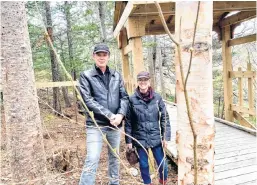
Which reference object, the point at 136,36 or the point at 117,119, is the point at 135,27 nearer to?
the point at 136,36

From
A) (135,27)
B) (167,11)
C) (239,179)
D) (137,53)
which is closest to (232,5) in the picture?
(167,11)

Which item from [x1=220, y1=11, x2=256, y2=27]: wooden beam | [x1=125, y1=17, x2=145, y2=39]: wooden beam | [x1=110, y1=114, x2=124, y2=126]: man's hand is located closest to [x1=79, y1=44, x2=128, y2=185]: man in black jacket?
[x1=110, y1=114, x2=124, y2=126]: man's hand

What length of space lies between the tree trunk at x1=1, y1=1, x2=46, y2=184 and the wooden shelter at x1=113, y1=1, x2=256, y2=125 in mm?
1746

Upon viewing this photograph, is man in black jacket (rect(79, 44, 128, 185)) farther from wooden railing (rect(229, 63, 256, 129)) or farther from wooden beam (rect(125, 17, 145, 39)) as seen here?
wooden railing (rect(229, 63, 256, 129))

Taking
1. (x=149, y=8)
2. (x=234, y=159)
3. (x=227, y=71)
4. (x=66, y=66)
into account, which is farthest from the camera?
(x=66, y=66)

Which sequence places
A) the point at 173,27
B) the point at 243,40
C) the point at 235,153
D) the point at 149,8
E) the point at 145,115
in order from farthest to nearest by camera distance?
1. the point at 173,27
2. the point at 243,40
3. the point at 235,153
4. the point at 149,8
5. the point at 145,115

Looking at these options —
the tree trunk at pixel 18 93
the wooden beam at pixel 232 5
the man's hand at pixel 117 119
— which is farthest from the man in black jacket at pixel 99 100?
the wooden beam at pixel 232 5

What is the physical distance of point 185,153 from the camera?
947mm

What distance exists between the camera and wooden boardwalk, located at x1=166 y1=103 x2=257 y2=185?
3.39m

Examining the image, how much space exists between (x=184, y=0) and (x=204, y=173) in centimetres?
65

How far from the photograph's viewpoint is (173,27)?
6.72 m

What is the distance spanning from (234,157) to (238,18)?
12.1 ft

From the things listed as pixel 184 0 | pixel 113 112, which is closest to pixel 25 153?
pixel 113 112

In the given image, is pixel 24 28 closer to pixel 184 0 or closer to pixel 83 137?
pixel 184 0
